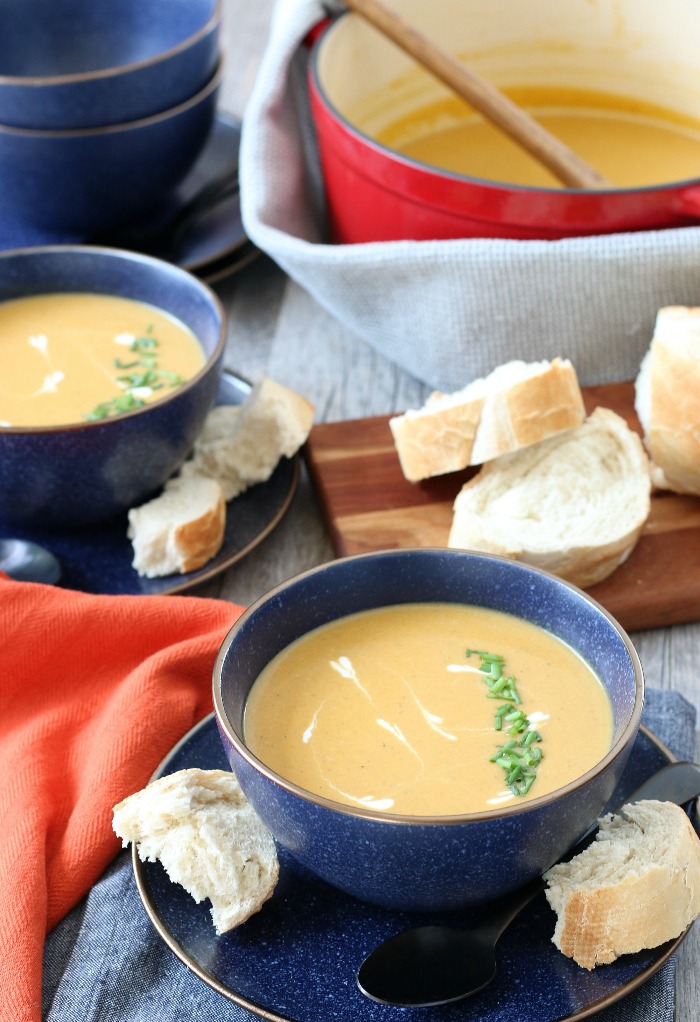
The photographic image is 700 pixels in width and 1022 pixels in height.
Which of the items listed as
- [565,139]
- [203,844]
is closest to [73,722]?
→ [203,844]

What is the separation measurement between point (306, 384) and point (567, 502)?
2.16 feet

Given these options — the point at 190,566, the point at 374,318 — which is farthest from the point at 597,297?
the point at 190,566

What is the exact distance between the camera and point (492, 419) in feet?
5.82

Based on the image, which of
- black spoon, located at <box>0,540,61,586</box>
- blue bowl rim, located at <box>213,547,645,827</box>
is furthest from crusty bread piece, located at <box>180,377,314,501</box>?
blue bowl rim, located at <box>213,547,645,827</box>

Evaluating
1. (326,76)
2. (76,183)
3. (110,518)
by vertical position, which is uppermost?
(326,76)

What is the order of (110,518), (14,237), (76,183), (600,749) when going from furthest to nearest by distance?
(14,237) < (76,183) < (110,518) < (600,749)

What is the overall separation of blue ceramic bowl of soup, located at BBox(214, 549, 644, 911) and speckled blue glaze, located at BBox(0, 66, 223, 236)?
50.2 inches

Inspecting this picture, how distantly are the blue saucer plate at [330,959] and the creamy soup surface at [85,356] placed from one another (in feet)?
2.66

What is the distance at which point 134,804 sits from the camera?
1184 millimetres

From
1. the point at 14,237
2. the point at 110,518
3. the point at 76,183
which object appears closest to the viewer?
the point at 110,518

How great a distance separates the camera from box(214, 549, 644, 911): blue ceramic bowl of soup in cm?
104

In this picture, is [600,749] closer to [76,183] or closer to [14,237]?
[76,183]

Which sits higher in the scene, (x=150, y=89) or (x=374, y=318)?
(x=150, y=89)

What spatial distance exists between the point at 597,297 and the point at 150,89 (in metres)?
0.93
